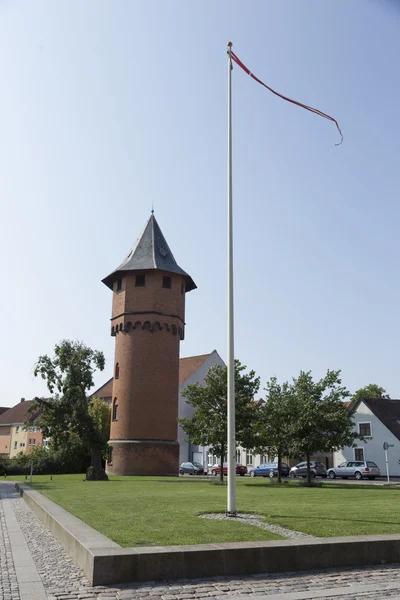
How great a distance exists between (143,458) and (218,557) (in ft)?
113

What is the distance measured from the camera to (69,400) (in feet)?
127

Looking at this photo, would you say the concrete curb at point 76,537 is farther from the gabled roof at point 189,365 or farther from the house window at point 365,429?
the gabled roof at point 189,365

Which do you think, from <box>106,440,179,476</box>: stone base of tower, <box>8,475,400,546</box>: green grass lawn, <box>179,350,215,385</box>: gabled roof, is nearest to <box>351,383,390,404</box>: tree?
<box>179,350,215,385</box>: gabled roof

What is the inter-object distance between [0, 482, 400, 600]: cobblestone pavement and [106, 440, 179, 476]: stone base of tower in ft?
109

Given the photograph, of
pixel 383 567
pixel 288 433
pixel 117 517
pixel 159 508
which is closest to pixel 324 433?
pixel 288 433

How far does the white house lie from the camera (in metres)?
50.3

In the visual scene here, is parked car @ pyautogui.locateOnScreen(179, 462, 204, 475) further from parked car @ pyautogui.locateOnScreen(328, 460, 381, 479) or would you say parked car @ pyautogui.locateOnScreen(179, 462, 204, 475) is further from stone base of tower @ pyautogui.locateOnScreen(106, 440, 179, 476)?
parked car @ pyautogui.locateOnScreen(328, 460, 381, 479)

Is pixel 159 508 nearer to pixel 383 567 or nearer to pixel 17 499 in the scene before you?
pixel 383 567

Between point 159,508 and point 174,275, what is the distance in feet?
107

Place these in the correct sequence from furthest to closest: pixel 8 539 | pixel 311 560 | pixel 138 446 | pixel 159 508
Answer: pixel 138 446
pixel 159 508
pixel 8 539
pixel 311 560

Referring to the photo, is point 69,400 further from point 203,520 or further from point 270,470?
point 203,520

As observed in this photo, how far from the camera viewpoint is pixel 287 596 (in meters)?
6.67

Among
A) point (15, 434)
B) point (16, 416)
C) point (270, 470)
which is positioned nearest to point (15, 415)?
point (16, 416)

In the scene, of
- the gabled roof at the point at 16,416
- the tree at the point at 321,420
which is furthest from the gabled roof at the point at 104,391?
the tree at the point at 321,420
